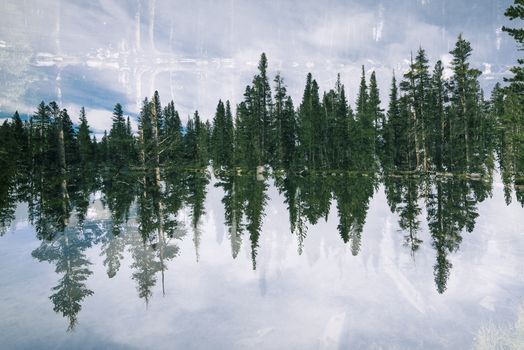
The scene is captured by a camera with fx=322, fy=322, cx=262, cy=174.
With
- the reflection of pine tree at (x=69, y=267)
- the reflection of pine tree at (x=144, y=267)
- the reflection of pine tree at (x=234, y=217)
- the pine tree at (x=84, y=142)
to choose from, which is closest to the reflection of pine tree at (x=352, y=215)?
the reflection of pine tree at (x=234, y=217)

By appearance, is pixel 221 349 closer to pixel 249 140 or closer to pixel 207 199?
pixel 207 199

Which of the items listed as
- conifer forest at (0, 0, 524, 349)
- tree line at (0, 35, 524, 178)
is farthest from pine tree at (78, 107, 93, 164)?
conifer forest at (0, 0, 524, 349)

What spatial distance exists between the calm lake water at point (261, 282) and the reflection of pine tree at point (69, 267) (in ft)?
0.13

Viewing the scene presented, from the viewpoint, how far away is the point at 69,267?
8.19m

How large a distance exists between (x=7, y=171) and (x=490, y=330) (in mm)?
32760

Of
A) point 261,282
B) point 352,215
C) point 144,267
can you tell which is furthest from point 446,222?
point 144,267

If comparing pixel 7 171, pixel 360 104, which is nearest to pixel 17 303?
pixel 7 171

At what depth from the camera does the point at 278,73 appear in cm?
5138

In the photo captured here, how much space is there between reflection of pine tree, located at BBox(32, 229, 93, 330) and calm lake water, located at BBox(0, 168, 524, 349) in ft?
0.13

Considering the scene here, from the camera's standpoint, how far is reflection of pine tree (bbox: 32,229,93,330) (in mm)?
6133

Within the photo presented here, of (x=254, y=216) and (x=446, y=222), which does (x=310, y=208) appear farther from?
(x=446, y=222)

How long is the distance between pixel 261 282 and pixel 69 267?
493 cm

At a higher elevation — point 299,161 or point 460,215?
point 299,161

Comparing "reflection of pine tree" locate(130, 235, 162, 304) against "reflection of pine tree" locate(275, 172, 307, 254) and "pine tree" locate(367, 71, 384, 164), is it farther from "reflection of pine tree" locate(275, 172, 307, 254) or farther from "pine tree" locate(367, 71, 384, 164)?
"pine tree" locate(367, 71, 384, 164)
